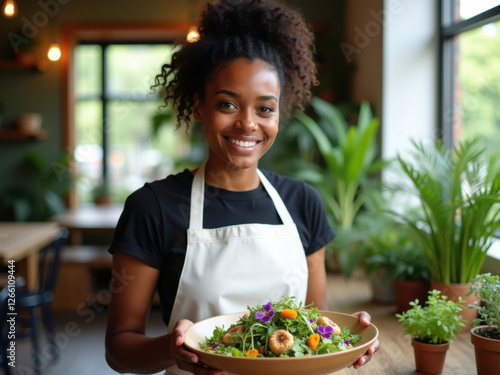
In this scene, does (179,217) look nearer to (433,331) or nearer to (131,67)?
(433,331)

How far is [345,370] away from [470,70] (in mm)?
2348

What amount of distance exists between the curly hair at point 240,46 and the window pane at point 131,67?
16.3 feet

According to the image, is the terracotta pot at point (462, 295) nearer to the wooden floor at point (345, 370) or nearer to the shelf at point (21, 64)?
the wooden floor at point (345, 370)

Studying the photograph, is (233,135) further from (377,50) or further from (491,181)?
(377,50)

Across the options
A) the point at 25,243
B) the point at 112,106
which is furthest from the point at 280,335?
the point at 112,106

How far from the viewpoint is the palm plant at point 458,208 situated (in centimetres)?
197

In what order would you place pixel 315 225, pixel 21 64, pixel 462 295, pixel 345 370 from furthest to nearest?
1. pixel 21 64
2. pixel 462 295
3. pixel 315 225
4. pixel 345 370

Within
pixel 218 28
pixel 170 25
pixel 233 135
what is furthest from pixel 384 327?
pixel 170 25

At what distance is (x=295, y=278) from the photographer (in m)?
1.68

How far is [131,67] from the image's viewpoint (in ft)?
21.9

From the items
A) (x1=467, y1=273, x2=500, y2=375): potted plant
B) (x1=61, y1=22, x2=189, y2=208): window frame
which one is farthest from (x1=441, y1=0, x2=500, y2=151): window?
(x1=61, y1=22, x2=189, y2=208): window frame

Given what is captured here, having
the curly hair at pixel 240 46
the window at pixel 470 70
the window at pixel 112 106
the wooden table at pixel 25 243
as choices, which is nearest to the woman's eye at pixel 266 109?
the curly hair at pixel 240 46

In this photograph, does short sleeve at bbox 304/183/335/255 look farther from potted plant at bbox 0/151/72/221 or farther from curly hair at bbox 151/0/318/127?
potted plant at bbox 0/151/72/221

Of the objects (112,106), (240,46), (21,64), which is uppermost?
(21,64)
